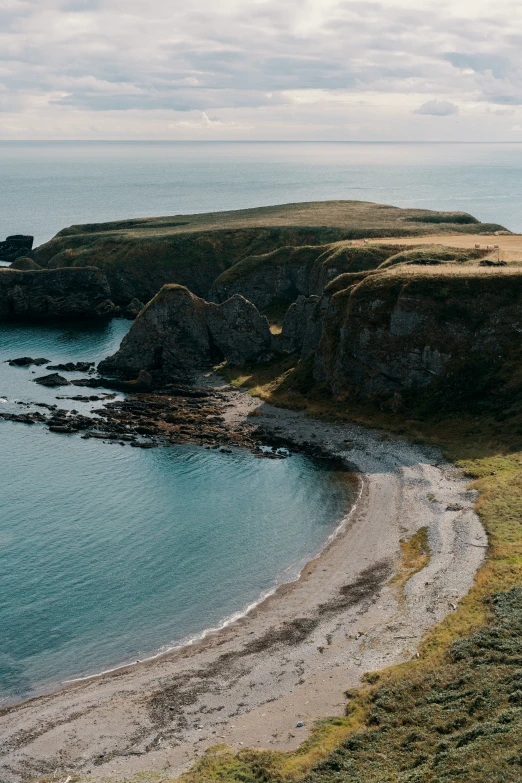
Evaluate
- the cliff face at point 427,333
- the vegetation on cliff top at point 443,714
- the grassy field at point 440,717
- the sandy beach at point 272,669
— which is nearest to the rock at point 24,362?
the cliff face at point 427,333

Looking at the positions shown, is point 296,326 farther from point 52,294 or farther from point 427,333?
point 52,294

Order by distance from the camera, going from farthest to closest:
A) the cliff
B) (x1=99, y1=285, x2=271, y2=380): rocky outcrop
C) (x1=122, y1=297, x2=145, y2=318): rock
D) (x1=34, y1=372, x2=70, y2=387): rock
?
the cliff
(x1=122, y1=297, x2=145, y2=318): rock
(x1=99, y1=285, x2=271, y2=380): rocky outcrop
(x1=34, y1=372, x2=70, y2=387): rock

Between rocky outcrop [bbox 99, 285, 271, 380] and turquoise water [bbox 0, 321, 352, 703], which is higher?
rocky outcrop [bbox 99, 285, 271, 380]

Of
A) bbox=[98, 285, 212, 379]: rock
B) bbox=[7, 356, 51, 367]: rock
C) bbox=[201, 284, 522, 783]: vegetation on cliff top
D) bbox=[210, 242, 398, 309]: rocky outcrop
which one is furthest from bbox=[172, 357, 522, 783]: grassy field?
bbox=[210, 242, 398, 309]: rocky outcrop

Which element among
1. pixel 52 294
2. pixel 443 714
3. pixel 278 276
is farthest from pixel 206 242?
pixel 443 714

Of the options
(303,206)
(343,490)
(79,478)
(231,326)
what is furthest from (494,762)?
(303,206)

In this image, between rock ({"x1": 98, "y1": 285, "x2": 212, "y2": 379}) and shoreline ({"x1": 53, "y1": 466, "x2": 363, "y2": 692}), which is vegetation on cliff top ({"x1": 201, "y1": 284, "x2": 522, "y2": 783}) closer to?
shoreline ({"x1": 53, "y1": 466, "x2": 363, "y2": 692})

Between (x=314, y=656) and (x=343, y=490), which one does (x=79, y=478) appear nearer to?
(x=343, y=490)
